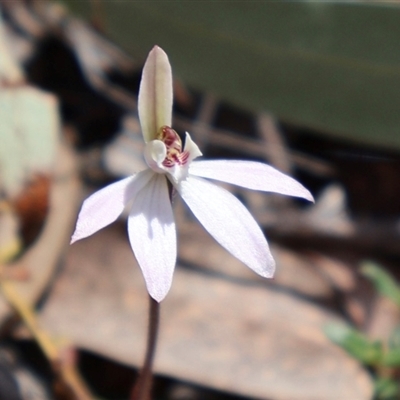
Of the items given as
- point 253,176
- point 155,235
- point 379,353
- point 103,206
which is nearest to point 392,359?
point 379,353

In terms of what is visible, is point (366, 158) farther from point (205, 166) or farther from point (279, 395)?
point (205, 166)

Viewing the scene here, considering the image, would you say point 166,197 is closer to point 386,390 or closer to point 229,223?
point 229,223

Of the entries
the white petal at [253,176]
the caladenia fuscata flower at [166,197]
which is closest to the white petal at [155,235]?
the caladenia fuscata flower at [166,197]

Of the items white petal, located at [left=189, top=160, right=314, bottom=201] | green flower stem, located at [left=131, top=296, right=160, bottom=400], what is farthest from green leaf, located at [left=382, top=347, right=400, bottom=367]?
white petal, located at [left=189, top=160, right=314, bottom=201]

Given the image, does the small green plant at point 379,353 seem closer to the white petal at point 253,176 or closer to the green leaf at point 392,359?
the green leaf at point 392,359

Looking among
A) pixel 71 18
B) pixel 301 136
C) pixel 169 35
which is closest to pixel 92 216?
pixel 169 35
